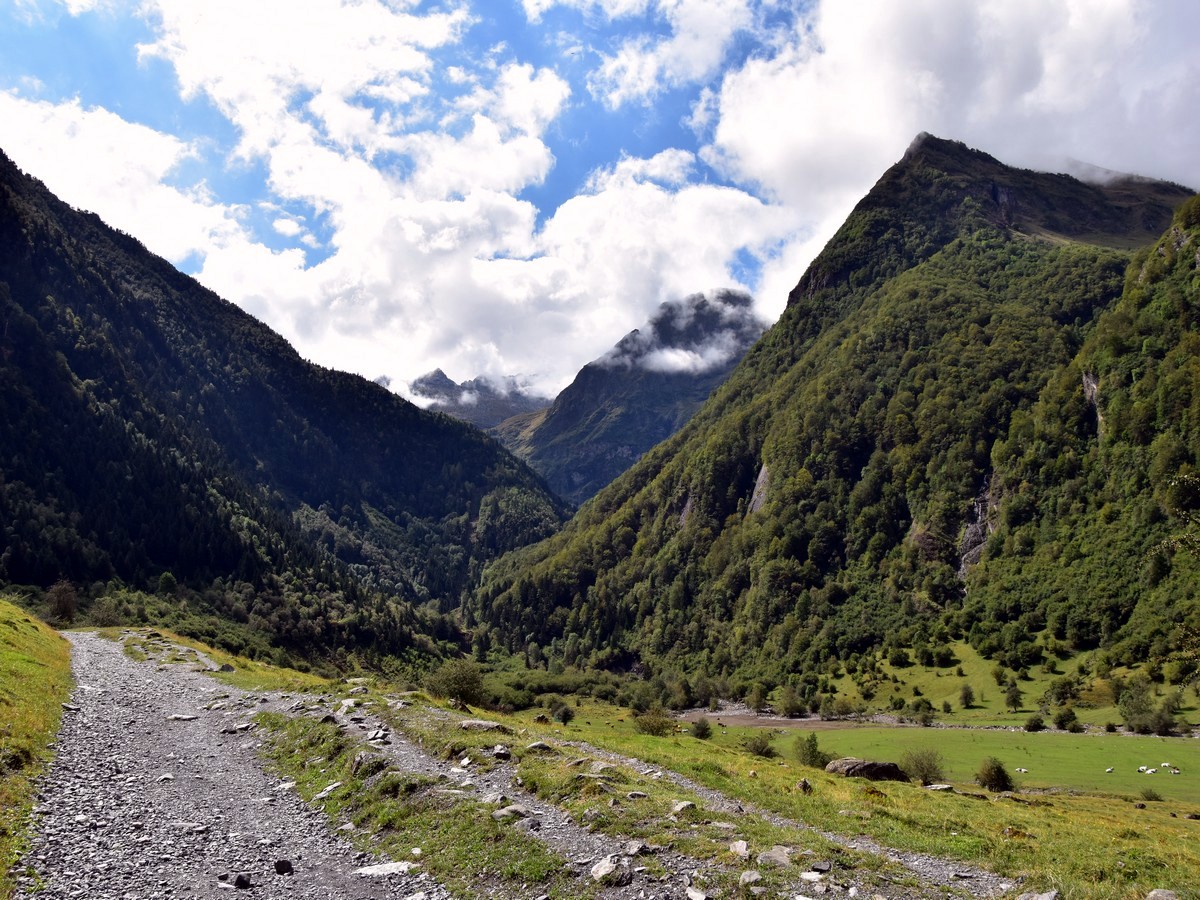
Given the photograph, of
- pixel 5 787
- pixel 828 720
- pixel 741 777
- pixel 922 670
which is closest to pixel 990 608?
pixel 922 670

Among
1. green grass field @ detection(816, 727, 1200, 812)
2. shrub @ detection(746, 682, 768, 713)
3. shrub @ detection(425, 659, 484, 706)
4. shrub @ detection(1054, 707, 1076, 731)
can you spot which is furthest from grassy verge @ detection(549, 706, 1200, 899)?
shrub @ detection(746, 682, 768, 713)

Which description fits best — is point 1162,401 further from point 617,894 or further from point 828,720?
point 617,894

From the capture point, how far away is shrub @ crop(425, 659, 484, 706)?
2864 inches

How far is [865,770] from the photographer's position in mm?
49594

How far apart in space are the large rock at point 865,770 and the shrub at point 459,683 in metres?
37.9

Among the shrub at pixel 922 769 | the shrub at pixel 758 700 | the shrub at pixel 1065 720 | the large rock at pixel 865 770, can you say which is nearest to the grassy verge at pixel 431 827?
the large rock at pixel 865 770

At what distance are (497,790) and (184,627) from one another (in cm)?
16810

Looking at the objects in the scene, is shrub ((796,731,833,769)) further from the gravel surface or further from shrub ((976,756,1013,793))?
the gravel surface

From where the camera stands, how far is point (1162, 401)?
187500 millimetres

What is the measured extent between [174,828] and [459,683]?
170 ft

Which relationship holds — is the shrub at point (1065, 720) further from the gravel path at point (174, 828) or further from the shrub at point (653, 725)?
the gravel path at point (174, 828)

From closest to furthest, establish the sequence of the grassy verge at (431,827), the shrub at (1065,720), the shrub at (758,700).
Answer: the grassy verge at (431,827) → the shrub at (1065,720) → the shrub at (758,700)

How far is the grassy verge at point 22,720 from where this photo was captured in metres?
20.0

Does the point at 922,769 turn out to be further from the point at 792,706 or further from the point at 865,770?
the point at 792,706
